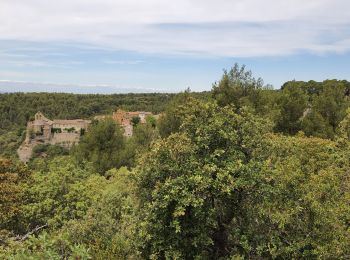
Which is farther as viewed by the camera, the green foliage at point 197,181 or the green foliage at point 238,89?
the green foliage at point 238,89

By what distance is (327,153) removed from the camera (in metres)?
15.9

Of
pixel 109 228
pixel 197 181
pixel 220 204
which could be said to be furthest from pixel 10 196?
pixel 197 181

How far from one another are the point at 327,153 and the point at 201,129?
7790mm

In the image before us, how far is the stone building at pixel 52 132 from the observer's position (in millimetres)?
82375

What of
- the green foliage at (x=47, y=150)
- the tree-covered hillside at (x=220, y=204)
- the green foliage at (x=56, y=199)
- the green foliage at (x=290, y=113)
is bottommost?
the green foliage at (x=47, y=150)

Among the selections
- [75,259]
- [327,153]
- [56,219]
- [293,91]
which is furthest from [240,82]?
[75,259]

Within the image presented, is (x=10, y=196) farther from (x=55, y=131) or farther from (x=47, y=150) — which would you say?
(x=55, y=131)

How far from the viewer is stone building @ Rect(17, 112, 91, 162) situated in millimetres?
82375

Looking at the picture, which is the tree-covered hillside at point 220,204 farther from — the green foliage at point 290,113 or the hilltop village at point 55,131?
the hilltop village at point 55,131

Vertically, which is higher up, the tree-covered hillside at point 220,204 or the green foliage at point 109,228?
the tree-covered hillside at point 220,204

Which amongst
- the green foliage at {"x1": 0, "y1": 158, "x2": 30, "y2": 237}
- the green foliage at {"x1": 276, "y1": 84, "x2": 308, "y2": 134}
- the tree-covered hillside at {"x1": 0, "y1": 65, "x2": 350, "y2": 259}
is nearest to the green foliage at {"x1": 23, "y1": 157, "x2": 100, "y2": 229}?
the green foliage at {"x1": 0, "y1": 158, "x2": 30, "y2": 237}

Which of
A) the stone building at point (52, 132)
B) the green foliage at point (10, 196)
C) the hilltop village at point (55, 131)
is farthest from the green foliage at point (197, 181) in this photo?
the stone building at point (52, 132)

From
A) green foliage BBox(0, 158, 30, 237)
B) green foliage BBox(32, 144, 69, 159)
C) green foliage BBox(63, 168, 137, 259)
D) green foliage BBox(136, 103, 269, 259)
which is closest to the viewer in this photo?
green foliage BBox(136, 103, 269, 259)

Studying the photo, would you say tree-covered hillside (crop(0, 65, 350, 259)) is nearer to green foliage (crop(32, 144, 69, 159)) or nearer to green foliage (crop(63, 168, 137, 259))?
green foliage (crop(63, 168, 137, 259))
